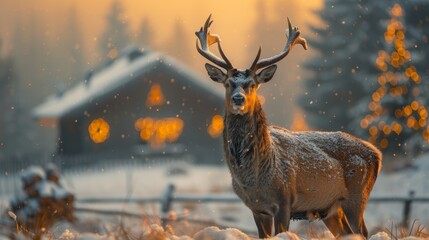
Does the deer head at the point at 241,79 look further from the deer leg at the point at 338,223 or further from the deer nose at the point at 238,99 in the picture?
the deer leg at the point at 338,223

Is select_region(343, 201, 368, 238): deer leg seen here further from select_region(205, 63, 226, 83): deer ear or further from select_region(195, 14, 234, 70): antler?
select_region(195, 14, 234, 70): antler

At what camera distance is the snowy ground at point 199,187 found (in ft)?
61.2

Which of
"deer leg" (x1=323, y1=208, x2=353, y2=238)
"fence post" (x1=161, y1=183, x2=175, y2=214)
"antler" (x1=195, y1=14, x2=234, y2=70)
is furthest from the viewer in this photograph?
"fence post" (x1=161, y1=183, x2=175, y2=214)

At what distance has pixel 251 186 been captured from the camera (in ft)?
23.2

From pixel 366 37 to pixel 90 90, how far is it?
44.2 feet

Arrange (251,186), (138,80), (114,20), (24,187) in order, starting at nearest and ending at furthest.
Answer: (251,186) → (24,187) → (138,80) → (114,20)

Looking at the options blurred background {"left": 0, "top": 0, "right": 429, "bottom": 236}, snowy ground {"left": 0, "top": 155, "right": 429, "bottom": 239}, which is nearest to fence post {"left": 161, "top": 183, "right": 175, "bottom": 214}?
snowy ground {"left": 0, "top": 155, "right": 429, "bottom": 239}

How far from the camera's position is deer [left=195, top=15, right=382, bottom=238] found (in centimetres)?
707

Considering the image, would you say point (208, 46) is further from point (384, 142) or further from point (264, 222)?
point (384, 142)

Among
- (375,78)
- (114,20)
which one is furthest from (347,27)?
(114,20)

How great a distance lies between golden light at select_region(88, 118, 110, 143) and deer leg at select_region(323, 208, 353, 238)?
83.8 feet

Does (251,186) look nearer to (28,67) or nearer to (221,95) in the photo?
(221,95)

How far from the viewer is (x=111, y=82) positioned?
103 ft

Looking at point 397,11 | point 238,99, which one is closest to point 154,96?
point 397,11
